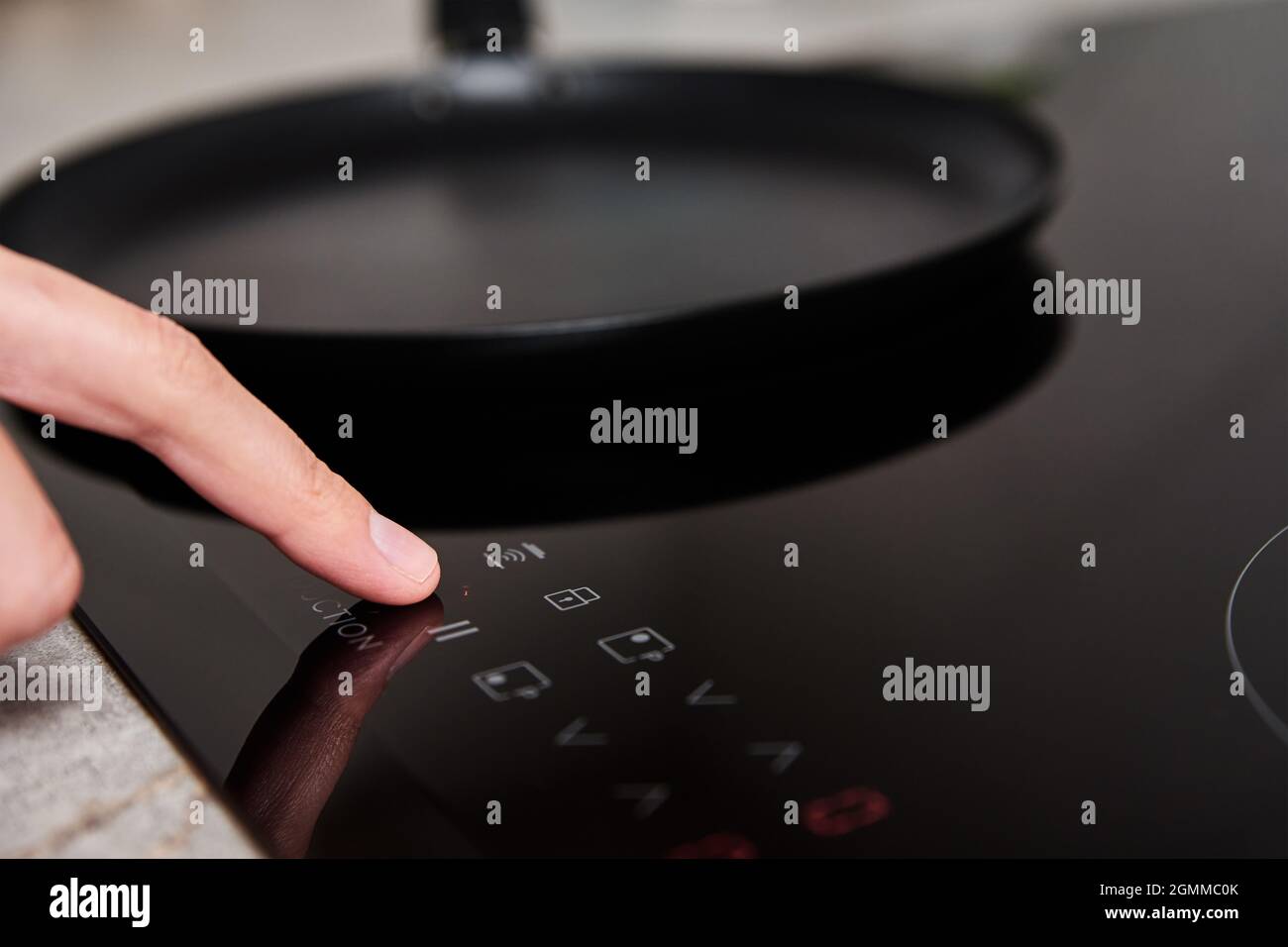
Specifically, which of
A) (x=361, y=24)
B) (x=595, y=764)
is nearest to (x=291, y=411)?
(x=595, y=764)

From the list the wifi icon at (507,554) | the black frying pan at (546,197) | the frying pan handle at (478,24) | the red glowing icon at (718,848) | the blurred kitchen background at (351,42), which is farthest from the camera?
the blurred kitchen background at (351,42)

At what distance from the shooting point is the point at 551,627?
1.08ft

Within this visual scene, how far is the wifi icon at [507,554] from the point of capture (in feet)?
1.20

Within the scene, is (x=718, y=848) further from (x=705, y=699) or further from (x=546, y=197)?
(x=546, y=197)

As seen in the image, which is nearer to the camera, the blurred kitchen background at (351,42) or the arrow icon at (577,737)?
the arrow icon at (577,737)

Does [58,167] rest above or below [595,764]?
above

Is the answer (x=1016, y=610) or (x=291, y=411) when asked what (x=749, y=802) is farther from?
(x=291, y=411)

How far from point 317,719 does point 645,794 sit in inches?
3.4

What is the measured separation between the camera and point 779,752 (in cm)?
27

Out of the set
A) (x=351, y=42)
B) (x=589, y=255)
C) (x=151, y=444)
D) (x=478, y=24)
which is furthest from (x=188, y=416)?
(x=351, y=42)

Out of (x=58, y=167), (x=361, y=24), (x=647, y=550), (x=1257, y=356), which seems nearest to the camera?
(x=647, y=550)

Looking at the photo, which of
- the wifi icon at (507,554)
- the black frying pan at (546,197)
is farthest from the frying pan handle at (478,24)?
the wifi icon at (507,554)

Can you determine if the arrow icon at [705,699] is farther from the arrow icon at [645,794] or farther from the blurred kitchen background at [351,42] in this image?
the blurred kitchen background at [351,42]
